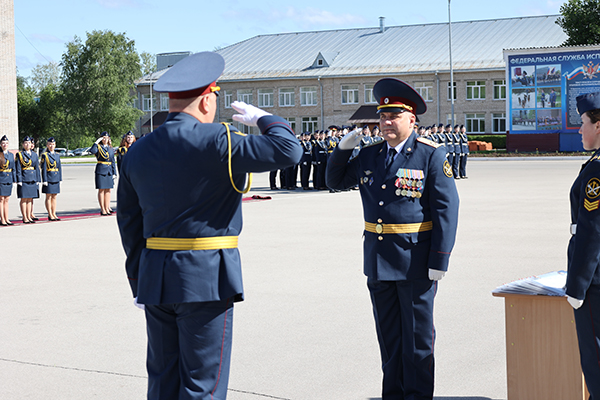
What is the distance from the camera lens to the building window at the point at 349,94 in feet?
180

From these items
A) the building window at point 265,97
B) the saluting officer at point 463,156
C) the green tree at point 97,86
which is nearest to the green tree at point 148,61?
the green tree at point 97,86

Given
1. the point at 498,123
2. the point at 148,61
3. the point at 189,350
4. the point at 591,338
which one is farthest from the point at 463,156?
the point at 148,61

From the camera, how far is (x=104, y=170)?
16047mm

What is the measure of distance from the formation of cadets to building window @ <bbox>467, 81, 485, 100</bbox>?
26.1 m

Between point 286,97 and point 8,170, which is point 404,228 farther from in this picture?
point 286,97

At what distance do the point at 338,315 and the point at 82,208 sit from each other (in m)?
12.7

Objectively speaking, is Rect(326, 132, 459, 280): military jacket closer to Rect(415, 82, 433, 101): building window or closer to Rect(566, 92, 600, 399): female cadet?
Rect(566, 92, 600, 399): female cadet

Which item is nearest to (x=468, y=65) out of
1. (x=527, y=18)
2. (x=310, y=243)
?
(x=527, y=18)

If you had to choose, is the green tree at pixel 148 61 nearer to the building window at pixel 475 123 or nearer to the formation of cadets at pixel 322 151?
the building window at pixel 475 123

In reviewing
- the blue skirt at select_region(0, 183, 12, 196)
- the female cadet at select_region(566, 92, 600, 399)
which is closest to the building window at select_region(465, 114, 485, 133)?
the blue skirt at select_region(0, 183, 12, 196)

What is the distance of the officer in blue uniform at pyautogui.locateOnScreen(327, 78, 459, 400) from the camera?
4.03 metres

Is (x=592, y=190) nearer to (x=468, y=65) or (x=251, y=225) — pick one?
(x=251, y=225)

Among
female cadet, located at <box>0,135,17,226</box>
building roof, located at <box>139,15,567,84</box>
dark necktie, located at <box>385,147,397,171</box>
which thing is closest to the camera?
dark necktie, located at <box>385,147,397,171</box>

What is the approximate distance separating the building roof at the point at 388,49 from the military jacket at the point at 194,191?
4973 centimetres
